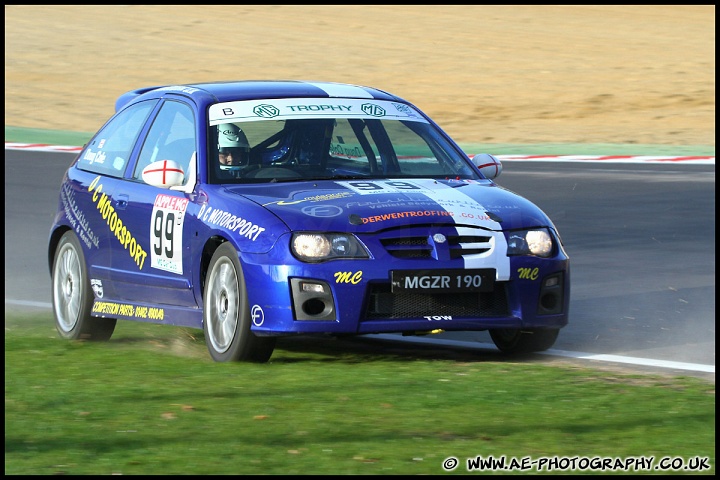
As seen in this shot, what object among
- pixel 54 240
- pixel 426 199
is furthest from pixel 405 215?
pixel 54 240

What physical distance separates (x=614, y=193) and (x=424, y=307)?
9.96 metres

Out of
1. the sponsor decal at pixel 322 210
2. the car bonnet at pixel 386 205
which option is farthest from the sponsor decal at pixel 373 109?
the sponsor decal at pixel 322 210

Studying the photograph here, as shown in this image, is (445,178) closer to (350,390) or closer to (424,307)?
(424,307)

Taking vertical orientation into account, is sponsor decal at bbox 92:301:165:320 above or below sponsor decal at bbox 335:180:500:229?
below

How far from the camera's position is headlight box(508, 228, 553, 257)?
26.9 feet

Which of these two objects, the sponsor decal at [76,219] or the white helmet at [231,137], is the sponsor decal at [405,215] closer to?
the white helmet at [231,137]

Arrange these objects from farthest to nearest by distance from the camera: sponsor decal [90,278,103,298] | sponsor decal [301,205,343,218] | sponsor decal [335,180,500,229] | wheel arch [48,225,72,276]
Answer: wheel arch [48,225,72,276], sponsor decal [90,278,103,298], sponsor decal [335,180,500,229], sponsor decal [301,205,343,218]

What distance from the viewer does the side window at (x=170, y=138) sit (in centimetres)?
912

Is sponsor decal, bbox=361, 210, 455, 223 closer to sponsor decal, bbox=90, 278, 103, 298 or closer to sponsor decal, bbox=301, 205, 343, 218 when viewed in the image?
sponsor decal, bbox=301, 205, 343, 218

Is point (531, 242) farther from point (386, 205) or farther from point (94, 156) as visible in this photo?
point (94, 156)

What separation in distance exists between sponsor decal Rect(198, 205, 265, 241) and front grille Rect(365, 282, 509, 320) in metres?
0.68

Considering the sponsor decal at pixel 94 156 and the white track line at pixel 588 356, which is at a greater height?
the sponsor decal at pixel 94 156

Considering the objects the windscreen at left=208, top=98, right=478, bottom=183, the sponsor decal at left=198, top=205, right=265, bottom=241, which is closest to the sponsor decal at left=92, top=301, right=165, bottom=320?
the sponsor decal at left=198, top=205, right=265, bottom=241

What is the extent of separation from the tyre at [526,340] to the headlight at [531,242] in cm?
54
